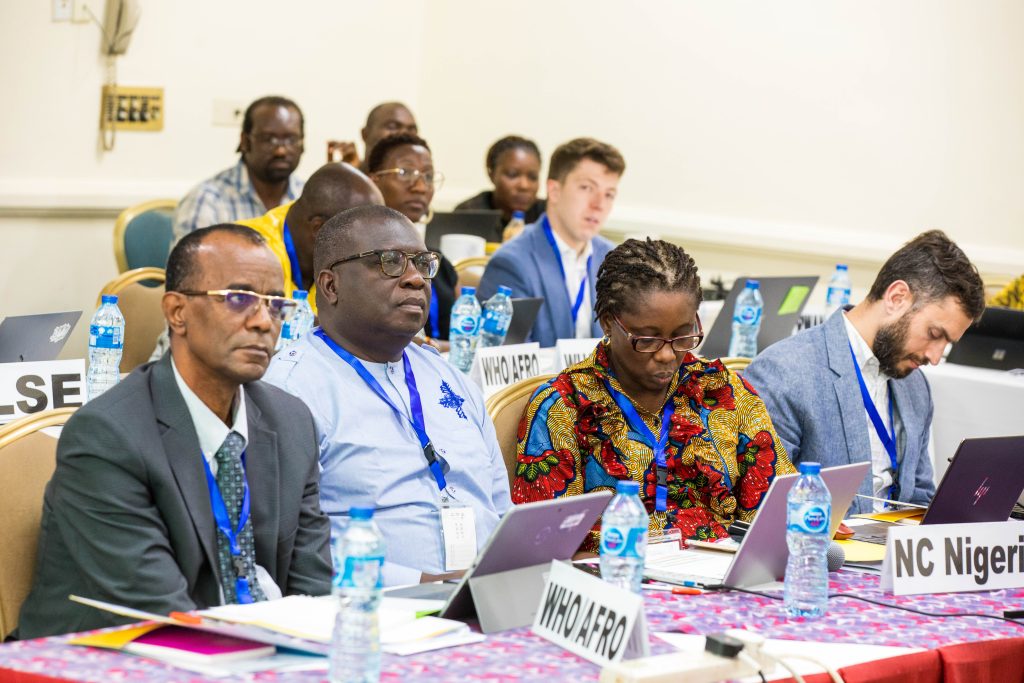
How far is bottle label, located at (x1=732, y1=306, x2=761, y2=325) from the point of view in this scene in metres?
5.03

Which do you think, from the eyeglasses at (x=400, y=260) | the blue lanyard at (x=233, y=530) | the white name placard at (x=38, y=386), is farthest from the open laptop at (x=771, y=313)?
the blue lanyard at (x=233, y=530)

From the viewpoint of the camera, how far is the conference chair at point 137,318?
453cm

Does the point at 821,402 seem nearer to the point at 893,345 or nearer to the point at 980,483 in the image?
the point at 893,345

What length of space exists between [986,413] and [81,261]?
4.50 meters

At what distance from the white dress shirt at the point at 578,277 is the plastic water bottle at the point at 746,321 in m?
0.60

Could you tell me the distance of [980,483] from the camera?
2.81 metres

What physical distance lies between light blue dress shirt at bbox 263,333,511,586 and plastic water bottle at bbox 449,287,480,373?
1627 millimetres

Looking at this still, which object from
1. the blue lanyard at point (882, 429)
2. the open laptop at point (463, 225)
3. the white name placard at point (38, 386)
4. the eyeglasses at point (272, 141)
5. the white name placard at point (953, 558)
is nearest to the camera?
the white name placard at point (953, 558)

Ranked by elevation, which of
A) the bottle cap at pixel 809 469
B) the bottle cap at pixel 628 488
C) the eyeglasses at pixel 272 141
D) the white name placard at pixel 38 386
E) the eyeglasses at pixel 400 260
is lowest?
the white name placard at pixel 38 386

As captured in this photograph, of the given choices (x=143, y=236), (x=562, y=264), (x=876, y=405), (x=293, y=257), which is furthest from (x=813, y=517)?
(x=143, y=236)

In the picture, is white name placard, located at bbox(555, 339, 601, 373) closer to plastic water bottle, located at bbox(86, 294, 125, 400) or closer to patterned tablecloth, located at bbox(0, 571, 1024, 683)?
plastic water bottle, located at bbox(86, 294, 125, 400)

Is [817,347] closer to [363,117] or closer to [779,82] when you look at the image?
[779,82]

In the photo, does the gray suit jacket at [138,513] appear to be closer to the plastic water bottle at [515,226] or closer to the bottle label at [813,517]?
the bottle label at [813,517]

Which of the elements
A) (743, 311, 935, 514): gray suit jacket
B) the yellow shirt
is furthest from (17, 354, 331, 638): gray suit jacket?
the yellow shirt
